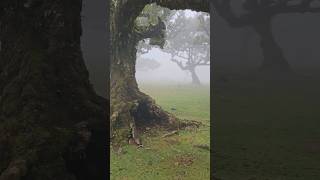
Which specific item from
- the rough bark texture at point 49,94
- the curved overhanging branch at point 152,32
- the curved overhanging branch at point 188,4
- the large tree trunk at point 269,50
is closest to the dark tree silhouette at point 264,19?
the large tree trunk at point 269,50

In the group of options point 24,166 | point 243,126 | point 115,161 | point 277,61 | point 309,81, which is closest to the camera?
point 24,166

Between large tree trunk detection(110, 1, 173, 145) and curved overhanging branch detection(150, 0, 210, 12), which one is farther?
large tree trunk detection(110, 1, 173, 145)

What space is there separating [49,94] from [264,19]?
30.3 meters

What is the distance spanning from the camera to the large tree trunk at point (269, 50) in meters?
34.7

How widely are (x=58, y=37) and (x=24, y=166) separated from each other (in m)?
1.90

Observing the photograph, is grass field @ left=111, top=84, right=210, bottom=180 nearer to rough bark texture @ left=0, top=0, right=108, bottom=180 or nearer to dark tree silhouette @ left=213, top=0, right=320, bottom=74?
rough bark texture @ left=0, top=0, right=108, bottom=180

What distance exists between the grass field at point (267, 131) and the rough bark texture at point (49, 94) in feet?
24.4

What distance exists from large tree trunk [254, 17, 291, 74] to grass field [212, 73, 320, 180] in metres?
2.12

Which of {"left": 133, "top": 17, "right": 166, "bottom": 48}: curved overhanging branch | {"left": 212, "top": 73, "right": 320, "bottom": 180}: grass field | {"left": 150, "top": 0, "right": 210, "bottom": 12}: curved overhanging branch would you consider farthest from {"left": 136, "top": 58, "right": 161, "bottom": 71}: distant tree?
{"left": 150, "top": 0, "right": 210, "bottom": 12}: curved overhanging branch

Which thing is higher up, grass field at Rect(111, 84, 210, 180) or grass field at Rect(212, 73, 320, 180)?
grass field at Rect(212, 73, 320, 180)

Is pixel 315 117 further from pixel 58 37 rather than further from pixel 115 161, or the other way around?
pixel 58 37

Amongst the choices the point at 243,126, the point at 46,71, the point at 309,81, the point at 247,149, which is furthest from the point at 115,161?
the point at 309,81

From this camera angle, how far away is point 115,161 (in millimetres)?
16094

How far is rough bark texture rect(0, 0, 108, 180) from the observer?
5977mm
